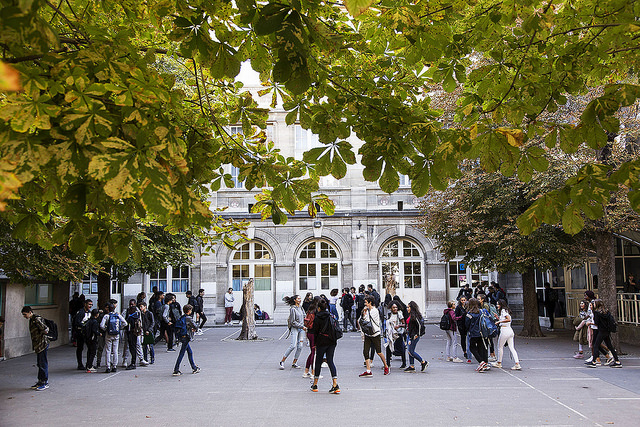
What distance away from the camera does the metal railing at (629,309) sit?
16344 millimetres

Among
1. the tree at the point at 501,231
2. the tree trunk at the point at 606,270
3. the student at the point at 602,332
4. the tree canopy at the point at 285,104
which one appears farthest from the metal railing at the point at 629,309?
the tree canopy at the point at 285,104

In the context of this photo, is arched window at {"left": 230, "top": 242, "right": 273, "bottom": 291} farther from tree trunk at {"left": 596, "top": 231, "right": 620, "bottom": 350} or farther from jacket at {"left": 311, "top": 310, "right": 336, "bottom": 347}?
jacket at {"left": 311, "top": 310, "right": 336, "bottom": 347}

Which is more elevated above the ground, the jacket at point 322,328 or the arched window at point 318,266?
the arched window at point 318,266

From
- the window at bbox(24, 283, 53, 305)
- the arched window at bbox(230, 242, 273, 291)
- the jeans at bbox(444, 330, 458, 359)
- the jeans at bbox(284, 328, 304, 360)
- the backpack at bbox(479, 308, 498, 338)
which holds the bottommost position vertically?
the jeans at bbox(444, 330, 458, 359)

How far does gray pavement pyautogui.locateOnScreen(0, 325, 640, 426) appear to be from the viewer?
816 centimetres

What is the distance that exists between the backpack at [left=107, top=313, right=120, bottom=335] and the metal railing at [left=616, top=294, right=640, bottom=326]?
14.7 m

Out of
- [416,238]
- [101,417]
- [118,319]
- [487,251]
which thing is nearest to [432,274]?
[416,238]

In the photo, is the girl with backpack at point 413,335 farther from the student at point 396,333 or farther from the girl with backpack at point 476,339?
the girl with backpack at point 476,339

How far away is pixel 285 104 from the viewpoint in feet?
15.6

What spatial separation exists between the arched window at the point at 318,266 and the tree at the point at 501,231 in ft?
25.4

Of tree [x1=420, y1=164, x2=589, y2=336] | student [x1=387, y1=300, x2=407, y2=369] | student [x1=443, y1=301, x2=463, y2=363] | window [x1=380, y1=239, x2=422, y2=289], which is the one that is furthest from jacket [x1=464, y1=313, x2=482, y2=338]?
window [x1=380, y1=239, x2=422, y2=289]

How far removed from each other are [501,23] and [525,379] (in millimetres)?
8770

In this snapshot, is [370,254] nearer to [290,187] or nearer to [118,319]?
[118,319]

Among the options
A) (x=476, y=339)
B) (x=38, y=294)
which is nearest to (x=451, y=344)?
(x=476, y=339)
